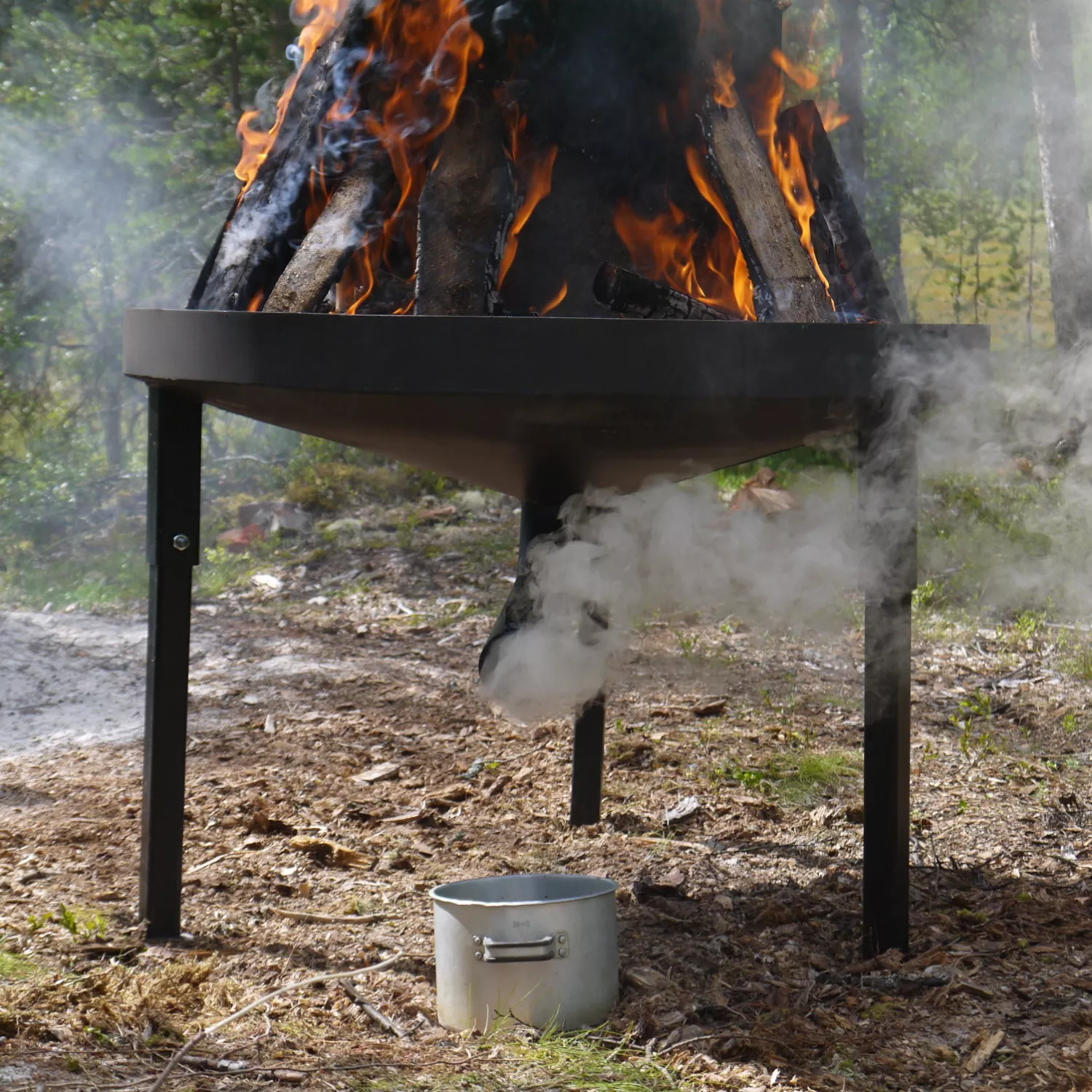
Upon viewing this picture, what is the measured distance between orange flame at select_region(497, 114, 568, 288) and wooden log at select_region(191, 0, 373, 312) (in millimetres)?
391

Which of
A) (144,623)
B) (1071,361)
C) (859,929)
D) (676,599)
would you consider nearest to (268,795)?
(676,599)

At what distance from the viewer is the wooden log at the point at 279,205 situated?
2477mm

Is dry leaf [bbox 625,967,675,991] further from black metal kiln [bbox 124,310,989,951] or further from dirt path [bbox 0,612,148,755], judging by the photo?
dirt path [bbox 0,612,148,755]

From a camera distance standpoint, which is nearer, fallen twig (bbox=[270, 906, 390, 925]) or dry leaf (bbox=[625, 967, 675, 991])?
dry leaf (bbox=[625, 967, 675, 991])

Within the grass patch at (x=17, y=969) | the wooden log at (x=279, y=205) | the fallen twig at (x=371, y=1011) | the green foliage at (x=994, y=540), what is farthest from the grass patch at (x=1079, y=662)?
the grass patch at (x=17, y=969)

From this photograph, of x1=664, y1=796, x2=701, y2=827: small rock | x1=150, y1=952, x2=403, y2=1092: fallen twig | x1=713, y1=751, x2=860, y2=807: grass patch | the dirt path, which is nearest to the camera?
x1=150, y1=952, x2=403, y2=1092: fallen twig

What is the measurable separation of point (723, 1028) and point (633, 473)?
126 centimetres

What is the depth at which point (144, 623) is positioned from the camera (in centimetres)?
584

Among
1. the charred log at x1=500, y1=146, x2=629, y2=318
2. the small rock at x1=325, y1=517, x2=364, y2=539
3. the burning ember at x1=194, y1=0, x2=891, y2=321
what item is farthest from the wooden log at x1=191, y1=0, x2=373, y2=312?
the small rock at x1=325, y1=517, x2=364, y2=539

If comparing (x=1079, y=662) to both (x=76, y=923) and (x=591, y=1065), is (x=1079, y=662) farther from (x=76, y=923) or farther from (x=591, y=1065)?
(x=76, y=923)

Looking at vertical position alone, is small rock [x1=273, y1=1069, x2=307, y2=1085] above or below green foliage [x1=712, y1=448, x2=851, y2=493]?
below

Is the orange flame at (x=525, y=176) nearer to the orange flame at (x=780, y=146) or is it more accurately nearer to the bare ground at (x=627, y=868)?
the orange flame at (x=780, y=146)

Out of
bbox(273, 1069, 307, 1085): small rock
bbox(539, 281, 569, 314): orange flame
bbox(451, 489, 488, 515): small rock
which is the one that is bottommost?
bbox(273, 1069, 307, 1085): small rock

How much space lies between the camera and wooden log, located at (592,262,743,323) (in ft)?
7.11
